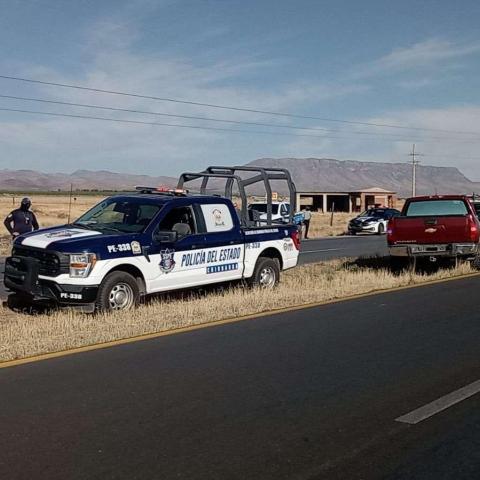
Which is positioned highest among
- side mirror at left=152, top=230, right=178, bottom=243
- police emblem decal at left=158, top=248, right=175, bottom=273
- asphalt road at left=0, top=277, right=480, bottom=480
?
side mirror at left=152, top=230, right=178, bottom=243

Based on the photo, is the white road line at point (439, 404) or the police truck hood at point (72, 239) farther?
the police truck hood at point (72, 239)

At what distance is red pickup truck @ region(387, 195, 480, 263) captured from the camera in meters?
15.8

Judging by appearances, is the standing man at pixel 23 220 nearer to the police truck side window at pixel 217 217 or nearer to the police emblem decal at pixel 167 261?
the police truck side window at pixel 217 217

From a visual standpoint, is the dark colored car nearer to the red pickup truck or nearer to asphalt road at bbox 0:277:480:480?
the red pickup truck

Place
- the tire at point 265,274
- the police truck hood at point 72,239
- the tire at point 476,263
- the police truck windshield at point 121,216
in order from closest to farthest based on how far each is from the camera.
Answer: the police truck hood at point 72,239 < the police truck windshield at point 121,216 < the tire at point 265,274 < the tire at point 476,263

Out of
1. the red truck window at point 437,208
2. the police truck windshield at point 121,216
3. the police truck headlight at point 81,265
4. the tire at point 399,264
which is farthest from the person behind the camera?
the tire at point 399,264

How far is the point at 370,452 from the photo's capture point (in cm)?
495

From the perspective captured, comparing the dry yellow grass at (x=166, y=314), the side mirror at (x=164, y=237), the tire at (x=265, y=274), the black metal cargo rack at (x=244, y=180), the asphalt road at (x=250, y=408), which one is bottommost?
the asphalt road at (x=250, y=408)

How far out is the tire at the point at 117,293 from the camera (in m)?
10.1

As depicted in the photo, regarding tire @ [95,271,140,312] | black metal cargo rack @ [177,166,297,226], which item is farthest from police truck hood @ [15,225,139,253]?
black metal cargo rack @ [177,166,297,226]

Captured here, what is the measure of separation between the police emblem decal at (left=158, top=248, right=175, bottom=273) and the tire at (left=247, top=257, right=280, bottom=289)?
210 cm

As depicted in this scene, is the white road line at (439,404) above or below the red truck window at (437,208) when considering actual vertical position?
below

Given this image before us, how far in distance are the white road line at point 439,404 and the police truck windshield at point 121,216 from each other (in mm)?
5799

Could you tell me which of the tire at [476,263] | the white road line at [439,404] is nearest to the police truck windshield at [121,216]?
the white road line at [439,404]
